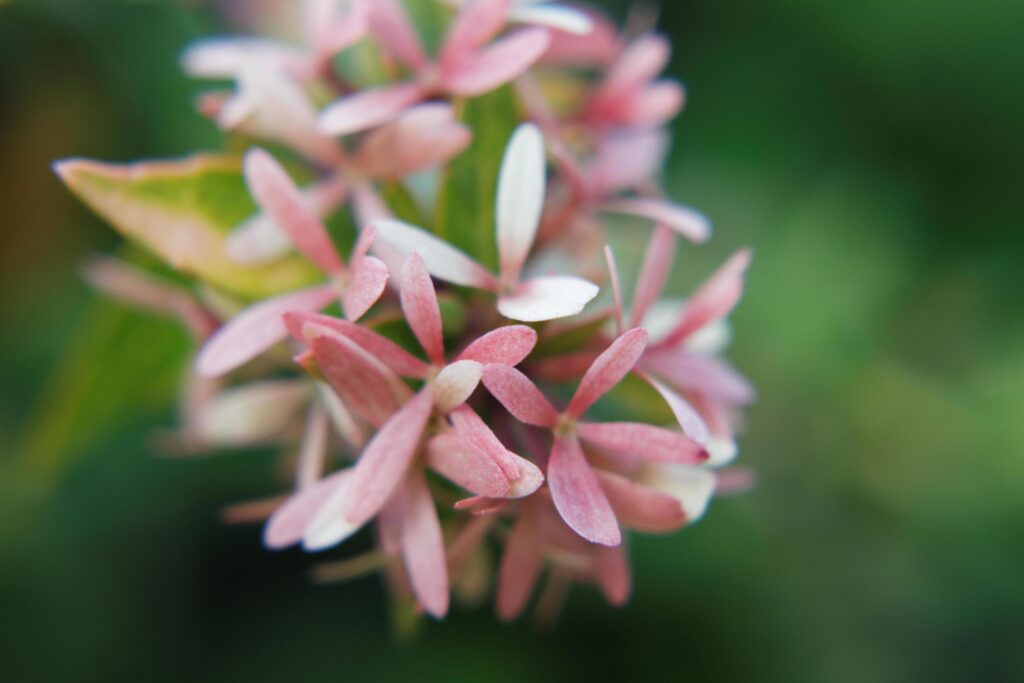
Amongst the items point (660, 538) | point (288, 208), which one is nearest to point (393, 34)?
point (288, 208)

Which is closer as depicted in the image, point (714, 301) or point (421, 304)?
point (421, 304)

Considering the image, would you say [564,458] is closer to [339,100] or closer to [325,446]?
[325,446]

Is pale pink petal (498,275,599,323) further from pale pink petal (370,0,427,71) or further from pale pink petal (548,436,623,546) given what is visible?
pale pink petal (370,0,427,71)

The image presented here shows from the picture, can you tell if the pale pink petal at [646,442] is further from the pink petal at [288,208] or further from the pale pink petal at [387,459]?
the pink petal at [288,208]

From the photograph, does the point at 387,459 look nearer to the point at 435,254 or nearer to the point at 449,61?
the point at 435,254

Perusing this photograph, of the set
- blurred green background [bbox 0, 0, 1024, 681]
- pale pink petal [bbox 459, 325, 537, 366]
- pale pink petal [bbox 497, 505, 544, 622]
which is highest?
pale pink petal [bbox 459, 325, 537, 366]

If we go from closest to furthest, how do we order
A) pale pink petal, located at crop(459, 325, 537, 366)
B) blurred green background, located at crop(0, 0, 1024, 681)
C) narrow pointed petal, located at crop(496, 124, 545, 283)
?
1. pale pink petal, located at crop(459, 325, 537, 366)
2. narrow pointed petal, located at crop(496, 124, 545, 283)
3. blurred green background, located at crop(0, 0, 1024, 681)

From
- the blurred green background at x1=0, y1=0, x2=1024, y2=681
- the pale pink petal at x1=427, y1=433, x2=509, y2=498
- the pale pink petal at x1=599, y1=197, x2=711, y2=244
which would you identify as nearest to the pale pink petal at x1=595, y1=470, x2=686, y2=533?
the pale pink petal at x1=427, y1=433, x2=509, y2=498
